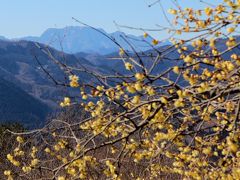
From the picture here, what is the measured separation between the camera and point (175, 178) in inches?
675

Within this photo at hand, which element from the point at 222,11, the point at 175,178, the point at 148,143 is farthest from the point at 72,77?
the point at 175,178

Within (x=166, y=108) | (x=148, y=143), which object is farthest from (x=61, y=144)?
(x=166, y=108)

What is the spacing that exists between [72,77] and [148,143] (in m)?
1.32

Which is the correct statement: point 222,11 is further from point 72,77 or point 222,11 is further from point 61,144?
point 61,144

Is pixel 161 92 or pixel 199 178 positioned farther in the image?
pixel 199 178

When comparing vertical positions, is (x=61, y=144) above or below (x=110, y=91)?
below

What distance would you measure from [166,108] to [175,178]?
12.6 m

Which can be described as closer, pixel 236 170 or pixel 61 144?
pixel 236 170

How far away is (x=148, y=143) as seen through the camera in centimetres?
573

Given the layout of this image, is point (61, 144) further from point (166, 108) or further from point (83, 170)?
point (166, 108)

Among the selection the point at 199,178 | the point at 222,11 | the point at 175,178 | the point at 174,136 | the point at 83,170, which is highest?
the point at 222,11

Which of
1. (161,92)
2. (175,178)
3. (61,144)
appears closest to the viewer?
(161,92)

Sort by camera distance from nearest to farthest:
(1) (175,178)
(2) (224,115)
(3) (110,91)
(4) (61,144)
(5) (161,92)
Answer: (5) (161,92)
(3) (110,91)
(4) (61,144)
(2) (224,115)
(1) (175,178)

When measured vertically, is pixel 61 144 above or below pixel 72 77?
below
